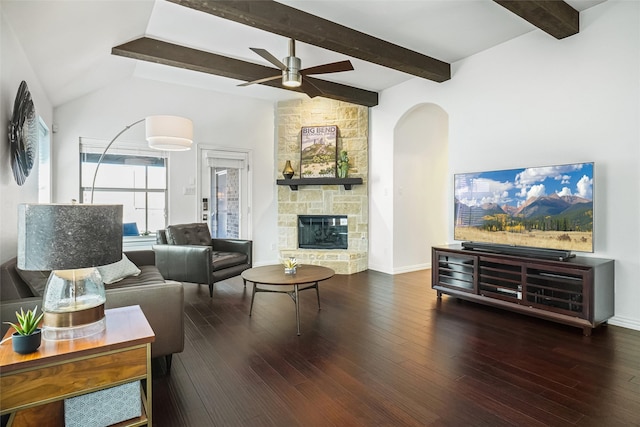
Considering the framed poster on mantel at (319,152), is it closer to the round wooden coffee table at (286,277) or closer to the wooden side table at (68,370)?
the round wooden coffee table at (286,277)

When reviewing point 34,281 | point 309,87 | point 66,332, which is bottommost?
point 66,332

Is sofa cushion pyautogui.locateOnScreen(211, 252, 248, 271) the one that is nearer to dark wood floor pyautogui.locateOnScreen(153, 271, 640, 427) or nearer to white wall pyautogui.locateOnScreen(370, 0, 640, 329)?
dark wood floor pyautogui.locateOnScreen(153, 271, 640, 427)

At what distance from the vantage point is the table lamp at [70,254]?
146 centimetres

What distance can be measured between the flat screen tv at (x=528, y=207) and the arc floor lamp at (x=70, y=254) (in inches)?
142

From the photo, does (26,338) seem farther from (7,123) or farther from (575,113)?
(575,113)

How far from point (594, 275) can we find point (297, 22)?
11.2 ft

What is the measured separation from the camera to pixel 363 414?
1928 millimetres

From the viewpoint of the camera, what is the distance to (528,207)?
360 centimetres

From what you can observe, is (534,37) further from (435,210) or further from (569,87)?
(435,210)

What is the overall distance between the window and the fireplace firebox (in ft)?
7.44

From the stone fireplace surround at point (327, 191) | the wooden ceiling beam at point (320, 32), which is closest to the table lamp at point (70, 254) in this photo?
the wooden ceiling beam at point (320, 32)

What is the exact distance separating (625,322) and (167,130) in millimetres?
4789

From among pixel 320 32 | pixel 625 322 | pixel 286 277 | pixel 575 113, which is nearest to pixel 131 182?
pixel 286 277

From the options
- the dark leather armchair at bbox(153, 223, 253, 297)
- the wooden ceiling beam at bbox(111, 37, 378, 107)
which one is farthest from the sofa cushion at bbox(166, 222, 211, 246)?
the wooden ceiling beam at bbox(111, 37, 378, 107)
